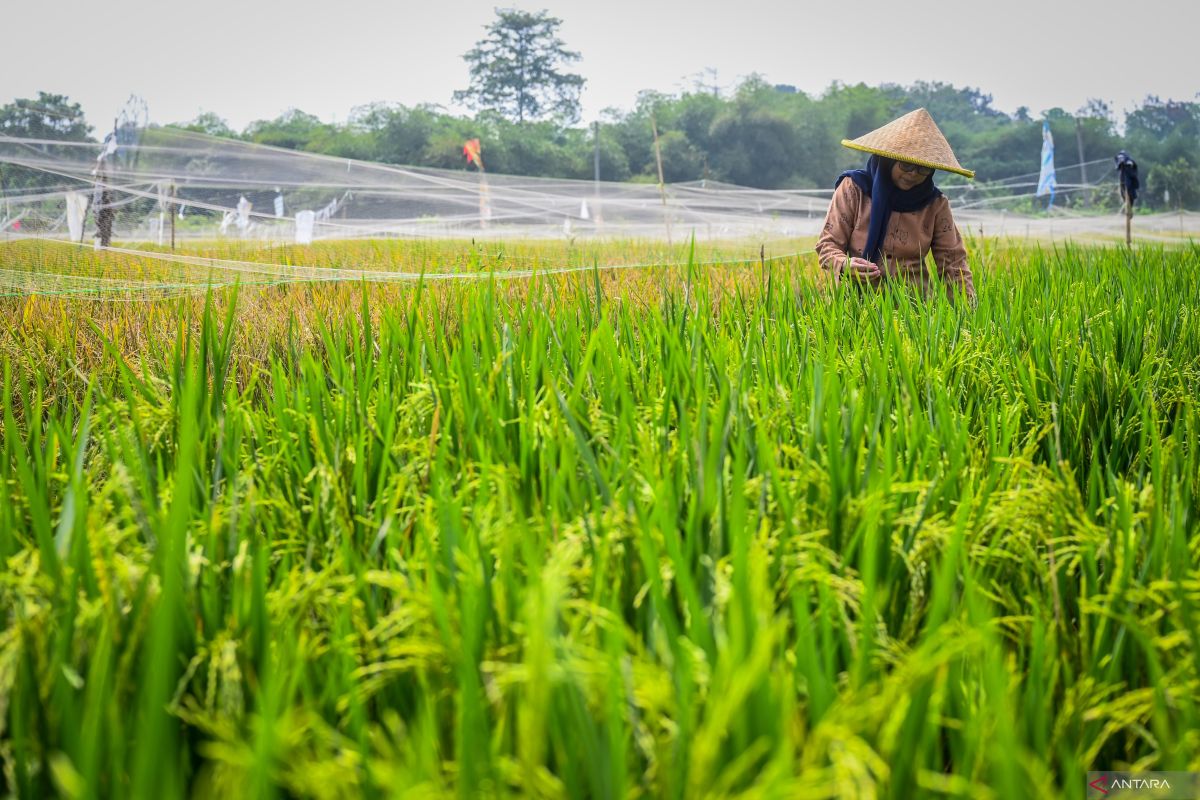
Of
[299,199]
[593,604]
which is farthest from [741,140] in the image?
[593,604]

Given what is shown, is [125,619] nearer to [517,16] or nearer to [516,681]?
[516,681]

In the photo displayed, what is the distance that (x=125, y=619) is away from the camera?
28.6 inches

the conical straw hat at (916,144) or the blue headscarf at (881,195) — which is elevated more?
the conical straw hat at (916,144)

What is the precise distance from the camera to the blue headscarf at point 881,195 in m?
3.23

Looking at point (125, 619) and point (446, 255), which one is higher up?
point (446, 255)

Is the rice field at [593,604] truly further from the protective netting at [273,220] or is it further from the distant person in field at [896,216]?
the distant person in field at [896,216]

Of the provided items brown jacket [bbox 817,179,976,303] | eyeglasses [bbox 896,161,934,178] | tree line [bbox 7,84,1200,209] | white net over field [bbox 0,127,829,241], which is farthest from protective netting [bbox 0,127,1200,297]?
tree line [bbox 7,84,1200,209]

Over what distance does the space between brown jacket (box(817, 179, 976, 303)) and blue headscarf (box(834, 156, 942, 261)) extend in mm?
26

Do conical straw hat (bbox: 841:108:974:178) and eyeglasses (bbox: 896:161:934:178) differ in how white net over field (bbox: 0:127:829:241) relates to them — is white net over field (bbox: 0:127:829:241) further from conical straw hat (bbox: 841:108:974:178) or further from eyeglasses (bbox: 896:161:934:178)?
eyeglasses (bbox: 896:161:934:178)

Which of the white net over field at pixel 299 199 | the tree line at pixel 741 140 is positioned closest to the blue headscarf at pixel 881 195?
the white net over field at pixel 299 199

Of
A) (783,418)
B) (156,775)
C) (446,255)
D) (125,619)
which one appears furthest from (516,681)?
(446,255)

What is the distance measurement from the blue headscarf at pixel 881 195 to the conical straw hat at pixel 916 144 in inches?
4.6

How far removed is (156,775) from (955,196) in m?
21.7

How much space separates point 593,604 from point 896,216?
3023mm
